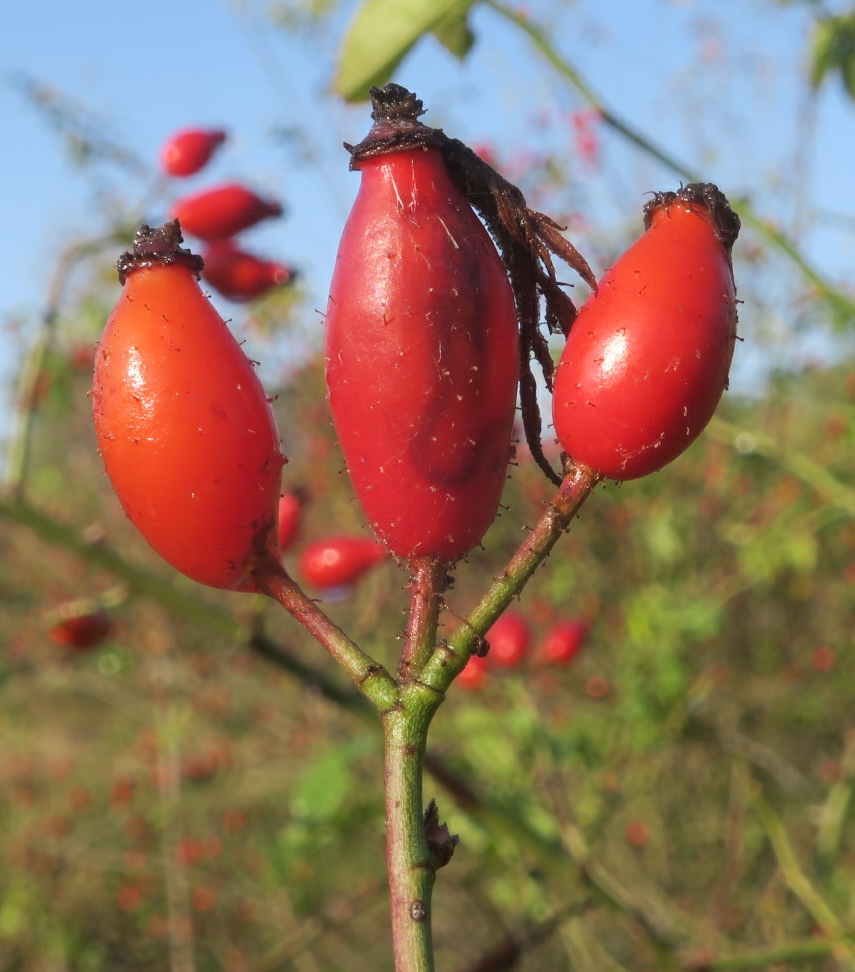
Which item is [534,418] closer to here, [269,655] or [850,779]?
[269,655]

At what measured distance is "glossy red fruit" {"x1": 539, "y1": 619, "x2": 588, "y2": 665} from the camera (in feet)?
7.63

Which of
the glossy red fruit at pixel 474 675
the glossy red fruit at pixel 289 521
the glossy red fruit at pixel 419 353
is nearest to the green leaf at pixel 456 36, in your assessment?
the glossy red fruit at pixel 419 353

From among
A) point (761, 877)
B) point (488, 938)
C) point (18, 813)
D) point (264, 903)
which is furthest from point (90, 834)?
point (761, 877)

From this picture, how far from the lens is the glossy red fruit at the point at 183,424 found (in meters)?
0.68

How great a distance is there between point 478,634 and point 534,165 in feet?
9.79

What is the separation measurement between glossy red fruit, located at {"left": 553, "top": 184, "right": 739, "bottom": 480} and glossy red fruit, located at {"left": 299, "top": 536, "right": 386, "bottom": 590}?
1.11 m

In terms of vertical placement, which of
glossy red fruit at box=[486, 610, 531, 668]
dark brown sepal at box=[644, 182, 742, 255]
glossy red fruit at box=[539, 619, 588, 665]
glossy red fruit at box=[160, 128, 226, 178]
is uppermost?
glossy red fruit at box=[160, 128, 226, 178]

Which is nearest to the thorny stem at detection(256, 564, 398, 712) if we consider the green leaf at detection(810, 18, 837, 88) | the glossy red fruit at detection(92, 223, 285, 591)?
the glossy red fruit at detection(92, 223, 285, 591)

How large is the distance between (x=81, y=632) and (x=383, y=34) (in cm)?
107

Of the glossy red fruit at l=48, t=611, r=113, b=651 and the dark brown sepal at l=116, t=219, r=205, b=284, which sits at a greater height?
the dark brown sepal at l=116, t=219, r=205, b=284

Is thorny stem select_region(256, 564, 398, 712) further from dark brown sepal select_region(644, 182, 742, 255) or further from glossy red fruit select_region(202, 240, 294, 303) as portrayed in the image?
glossy red fruit select_region(202, 240, 294, 303)

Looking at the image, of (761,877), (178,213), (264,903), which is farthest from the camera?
(761,877)

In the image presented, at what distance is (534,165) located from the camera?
3.37 meters

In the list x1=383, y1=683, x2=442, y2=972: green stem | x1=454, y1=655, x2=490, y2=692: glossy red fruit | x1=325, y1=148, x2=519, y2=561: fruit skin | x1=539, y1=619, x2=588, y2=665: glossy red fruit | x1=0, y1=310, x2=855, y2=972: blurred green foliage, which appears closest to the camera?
x1=383, y1=683, x2=442, y2=972: green stem
